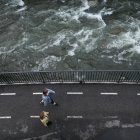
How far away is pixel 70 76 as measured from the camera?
2250 cm

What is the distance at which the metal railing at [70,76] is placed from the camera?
71.2 ft

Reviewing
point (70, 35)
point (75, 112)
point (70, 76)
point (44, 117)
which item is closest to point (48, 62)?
point (70, 35)

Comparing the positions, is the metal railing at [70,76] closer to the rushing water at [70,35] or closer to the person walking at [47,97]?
the person walking at [47,97]

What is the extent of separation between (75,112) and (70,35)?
561 inches

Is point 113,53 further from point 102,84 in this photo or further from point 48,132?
point 48,132

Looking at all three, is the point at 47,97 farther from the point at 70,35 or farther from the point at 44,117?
the point at 70,35

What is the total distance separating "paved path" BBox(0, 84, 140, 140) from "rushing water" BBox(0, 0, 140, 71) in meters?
8.27

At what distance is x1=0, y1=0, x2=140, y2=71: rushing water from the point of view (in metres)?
30.8

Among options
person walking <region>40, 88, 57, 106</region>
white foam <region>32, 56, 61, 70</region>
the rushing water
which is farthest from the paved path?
the rushing water

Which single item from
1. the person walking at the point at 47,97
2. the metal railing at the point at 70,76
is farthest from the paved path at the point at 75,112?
the person walking at the point at 47,97

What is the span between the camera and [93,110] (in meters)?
20.8

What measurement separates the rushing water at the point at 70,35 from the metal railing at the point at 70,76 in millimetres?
7648

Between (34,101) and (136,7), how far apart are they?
785 inches

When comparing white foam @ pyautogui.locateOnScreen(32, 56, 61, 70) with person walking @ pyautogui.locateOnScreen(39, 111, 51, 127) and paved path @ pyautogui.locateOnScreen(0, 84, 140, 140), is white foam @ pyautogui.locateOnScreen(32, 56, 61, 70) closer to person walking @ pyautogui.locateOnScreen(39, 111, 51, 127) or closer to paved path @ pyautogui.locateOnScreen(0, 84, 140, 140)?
paved path @ pyautogui.locateOnScreen(0, 84, 140, 140)
